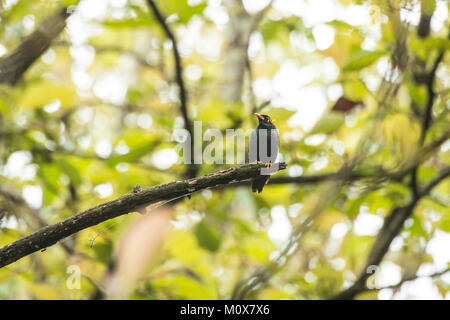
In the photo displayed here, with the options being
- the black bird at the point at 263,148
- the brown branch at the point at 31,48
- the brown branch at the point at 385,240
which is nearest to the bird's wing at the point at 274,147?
the black bird at the point at 263,148

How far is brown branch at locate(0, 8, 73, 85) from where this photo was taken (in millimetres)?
2697

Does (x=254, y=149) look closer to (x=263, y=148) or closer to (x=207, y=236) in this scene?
(x=263, y=148)

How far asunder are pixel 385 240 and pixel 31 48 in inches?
116

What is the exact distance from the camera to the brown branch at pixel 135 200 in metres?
1.71

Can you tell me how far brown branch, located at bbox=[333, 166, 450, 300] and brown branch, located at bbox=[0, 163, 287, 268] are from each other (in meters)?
1.88

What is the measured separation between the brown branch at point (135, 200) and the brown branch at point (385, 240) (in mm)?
1884

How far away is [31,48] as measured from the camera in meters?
2.72

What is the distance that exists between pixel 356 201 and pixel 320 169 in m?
0.53

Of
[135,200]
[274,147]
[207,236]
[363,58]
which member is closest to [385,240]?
[207,236]

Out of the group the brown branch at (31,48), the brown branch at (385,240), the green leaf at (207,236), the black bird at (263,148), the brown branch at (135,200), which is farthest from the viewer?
the green leaf at (207,236)

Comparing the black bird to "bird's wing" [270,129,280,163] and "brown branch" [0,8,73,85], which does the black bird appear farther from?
"brown branch" [0,8,73,85]

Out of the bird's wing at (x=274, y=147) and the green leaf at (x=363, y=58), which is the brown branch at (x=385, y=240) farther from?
the bird's wing at (x=274, y=147)
